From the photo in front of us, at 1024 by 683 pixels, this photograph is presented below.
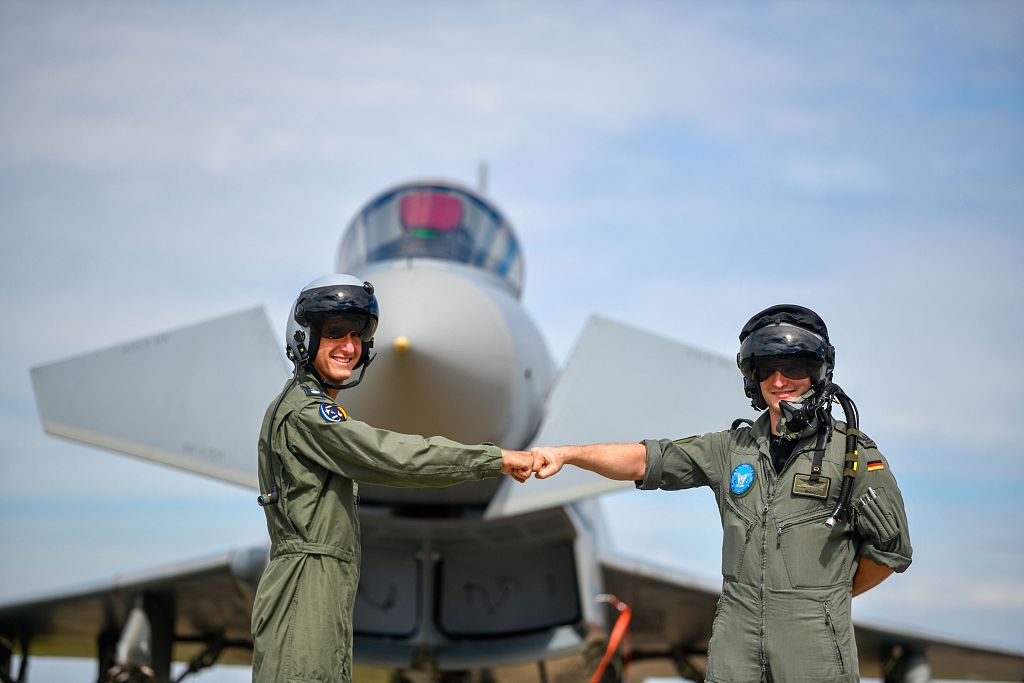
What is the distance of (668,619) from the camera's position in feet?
36.6

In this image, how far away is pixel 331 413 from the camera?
10.6 ft

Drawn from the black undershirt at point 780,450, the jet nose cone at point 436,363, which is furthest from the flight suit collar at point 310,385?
the jet nose cone at point 436,363

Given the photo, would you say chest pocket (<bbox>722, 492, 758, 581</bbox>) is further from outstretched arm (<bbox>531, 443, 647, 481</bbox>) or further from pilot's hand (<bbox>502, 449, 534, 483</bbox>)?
pilot's hand (<bbox>502, 449, 534, 483</bbox>)

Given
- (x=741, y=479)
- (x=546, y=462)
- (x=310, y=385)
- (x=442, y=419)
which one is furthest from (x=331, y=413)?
(x=442, y=419)

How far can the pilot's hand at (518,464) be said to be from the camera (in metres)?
3.35

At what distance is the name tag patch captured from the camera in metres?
3.25

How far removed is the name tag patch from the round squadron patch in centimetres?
150

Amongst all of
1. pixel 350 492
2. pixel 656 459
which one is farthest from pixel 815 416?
pixel 350 492

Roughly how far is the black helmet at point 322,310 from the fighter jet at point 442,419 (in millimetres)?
2679

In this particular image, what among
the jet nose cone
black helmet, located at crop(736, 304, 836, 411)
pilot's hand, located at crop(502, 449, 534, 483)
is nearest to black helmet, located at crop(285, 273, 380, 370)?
pilot's hand, located at crop(502, 449, 534, 483)

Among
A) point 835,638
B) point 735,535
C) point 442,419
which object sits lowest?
point 835,638

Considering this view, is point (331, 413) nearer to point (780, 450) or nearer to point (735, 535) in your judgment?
point (735, 535)

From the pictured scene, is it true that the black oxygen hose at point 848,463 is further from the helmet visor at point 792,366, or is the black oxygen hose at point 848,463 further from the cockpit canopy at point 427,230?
the cockpit canopy at point 427,230

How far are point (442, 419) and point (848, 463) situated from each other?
3.53 metres
